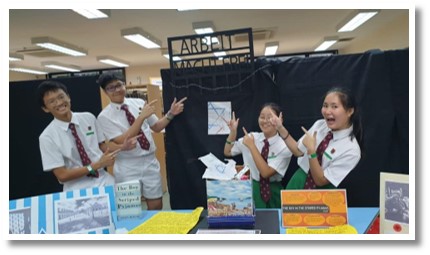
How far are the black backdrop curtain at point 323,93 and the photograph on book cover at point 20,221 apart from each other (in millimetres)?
1122

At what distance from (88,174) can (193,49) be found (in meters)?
1.05

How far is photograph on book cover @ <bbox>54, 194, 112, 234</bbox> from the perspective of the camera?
54.7 inches

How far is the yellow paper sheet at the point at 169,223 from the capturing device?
147 centimetres

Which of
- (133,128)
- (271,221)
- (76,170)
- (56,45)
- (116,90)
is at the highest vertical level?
(56,45)

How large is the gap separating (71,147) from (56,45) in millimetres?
5256

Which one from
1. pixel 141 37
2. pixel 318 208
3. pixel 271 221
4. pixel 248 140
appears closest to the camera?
pixel 318 208

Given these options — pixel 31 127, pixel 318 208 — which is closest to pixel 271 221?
pixel 318 208

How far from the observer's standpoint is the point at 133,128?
2.21 metres

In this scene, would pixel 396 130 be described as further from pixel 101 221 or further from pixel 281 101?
pixel 101 221

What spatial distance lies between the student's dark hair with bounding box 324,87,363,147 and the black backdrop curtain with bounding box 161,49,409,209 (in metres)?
0.15

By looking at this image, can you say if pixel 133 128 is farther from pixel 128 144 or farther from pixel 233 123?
pixel 233 123

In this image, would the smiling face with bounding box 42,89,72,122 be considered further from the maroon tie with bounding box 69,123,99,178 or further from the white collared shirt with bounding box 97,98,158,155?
the white collared shirt with bounding box 97,98,158,155

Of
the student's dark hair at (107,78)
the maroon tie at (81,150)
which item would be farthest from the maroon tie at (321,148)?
the student's dark hair at (107,78)
